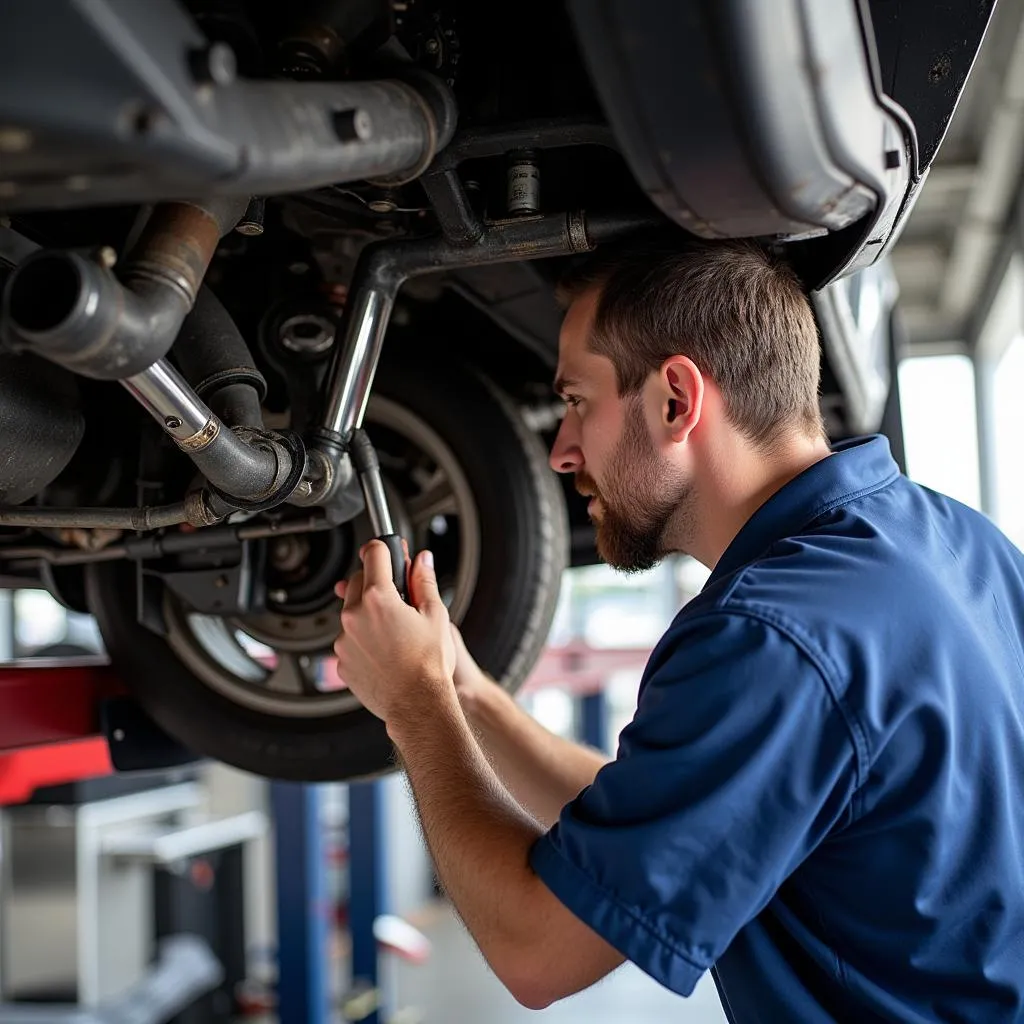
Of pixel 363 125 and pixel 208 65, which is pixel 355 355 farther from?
pixel 208 65

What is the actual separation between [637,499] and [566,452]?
0.10m

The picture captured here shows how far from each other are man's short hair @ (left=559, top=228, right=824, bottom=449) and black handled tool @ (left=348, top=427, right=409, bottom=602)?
0.83 ft

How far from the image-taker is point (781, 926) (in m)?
0.82

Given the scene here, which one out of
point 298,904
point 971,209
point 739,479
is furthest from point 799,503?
point 971,209

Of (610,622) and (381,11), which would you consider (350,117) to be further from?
(610,622)

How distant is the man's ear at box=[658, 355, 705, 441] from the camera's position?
3.06ft

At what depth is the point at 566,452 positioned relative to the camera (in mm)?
1054

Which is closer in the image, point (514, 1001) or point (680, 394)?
point (680, 394)

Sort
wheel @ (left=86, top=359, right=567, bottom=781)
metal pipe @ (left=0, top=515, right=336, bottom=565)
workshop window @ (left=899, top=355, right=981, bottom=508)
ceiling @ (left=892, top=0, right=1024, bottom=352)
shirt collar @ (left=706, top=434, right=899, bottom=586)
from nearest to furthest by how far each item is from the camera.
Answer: shirt collar @ (left=706, top=434, right=899, bottom=586)
metal pipe @ (left=0, top=515, right=336, bottom=565)
wheel @ (left=86, top=359, right=567, bottom=781)
ceiling @ (left=892, top=0, right=1024, bottom=352)
workshop window @ (left=899, top=355, right=981, bottom=508)

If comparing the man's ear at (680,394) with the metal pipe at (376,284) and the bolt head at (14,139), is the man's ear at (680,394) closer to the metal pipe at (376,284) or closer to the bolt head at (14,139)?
the metal pipe at (376,284)

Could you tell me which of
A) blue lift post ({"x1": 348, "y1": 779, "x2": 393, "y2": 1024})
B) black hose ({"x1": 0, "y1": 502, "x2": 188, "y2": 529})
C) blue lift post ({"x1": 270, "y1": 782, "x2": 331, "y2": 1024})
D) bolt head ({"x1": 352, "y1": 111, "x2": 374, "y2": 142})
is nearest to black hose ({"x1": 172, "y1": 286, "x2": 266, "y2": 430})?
black hose ({"x1": 0, "y1": 502, "x2": 188, "y2": 529})

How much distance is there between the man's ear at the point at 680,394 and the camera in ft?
3.06

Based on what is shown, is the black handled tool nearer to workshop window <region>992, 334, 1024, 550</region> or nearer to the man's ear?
the man's ear

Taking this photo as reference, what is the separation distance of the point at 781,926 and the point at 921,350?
336 inches
